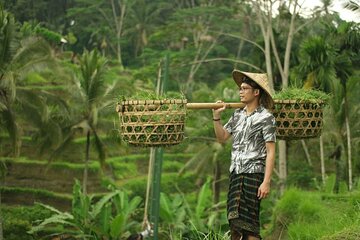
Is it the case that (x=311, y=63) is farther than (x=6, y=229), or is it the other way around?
(x=6, y=229)

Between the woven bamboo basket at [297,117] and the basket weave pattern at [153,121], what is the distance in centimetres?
→ 75

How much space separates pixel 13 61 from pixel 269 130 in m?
12.6

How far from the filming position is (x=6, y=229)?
17.4 meters

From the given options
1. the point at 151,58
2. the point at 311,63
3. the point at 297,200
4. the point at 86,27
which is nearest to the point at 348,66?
the point at 311,63

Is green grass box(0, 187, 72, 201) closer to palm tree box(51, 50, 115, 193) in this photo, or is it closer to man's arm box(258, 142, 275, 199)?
palm tree box(51, 50, 115, 193)

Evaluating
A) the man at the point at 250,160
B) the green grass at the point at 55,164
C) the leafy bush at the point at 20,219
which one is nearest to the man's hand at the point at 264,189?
the man at the point at 250,160

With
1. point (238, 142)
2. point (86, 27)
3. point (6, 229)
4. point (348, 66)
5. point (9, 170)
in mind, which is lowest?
point (6, 229)

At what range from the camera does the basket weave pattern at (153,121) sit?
4.01m

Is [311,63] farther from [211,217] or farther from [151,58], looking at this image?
[151,58]

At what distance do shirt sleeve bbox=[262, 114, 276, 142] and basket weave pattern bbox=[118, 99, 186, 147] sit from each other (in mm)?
540

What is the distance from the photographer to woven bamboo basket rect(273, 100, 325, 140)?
438 cm

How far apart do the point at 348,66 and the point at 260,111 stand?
1269 centimetres

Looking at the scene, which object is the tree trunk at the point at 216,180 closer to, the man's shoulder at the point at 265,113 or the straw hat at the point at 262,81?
the straw hat at the point at 262,81

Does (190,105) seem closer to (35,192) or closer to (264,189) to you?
(264,189)
